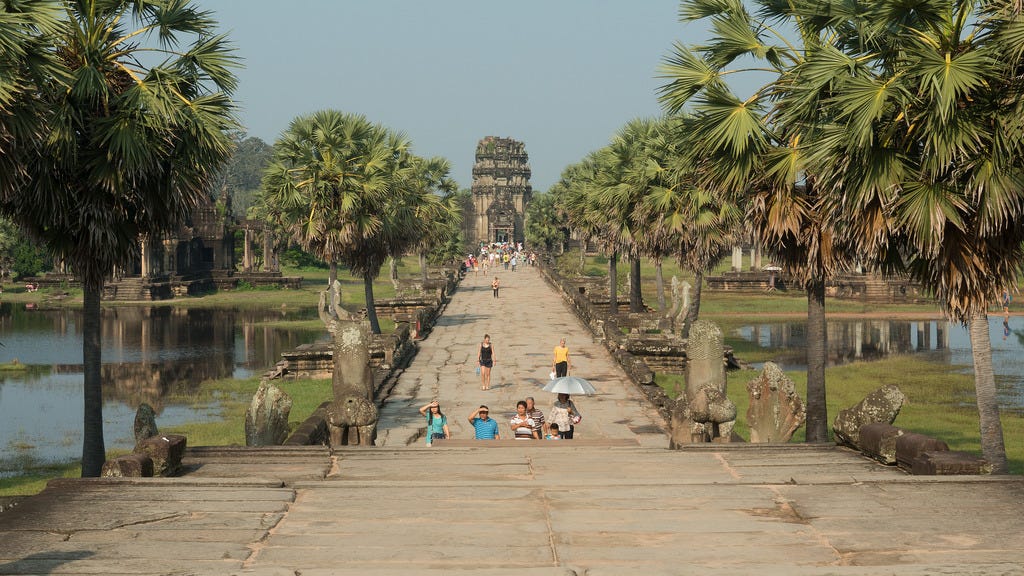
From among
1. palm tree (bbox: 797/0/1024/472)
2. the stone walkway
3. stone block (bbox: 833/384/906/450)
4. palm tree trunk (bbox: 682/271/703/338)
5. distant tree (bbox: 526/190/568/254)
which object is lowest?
the stone walkway

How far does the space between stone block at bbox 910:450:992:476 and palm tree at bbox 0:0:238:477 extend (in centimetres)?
970

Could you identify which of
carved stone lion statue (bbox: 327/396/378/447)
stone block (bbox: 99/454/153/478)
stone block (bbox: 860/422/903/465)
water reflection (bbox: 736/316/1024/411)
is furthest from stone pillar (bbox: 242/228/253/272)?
stone block (bbox: 860/422/903/465)

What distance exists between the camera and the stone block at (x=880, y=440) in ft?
35.7

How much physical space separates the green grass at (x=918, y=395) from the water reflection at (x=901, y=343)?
1081 millimetres

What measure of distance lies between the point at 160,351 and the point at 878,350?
82.1ft

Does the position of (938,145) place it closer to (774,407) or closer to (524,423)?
(774,407)

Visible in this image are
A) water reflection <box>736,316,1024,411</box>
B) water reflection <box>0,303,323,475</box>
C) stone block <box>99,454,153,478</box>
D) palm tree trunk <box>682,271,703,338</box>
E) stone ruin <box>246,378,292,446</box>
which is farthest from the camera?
water reflection <box>736,316,1024,411</box>

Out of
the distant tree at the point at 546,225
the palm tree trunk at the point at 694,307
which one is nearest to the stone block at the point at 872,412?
the palm tree trunk at the point at 694,307

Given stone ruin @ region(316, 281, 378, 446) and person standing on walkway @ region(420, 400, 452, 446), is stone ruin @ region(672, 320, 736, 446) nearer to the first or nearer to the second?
stone ruin @ region(316, 281, 378, 446)

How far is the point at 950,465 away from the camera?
1014cm

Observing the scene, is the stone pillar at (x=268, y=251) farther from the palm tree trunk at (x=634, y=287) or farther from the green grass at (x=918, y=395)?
the green grass at (x=918, y=395)

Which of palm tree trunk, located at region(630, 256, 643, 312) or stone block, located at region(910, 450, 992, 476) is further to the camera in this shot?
palm tree trunk, located at region(630, 256, 643, 312)

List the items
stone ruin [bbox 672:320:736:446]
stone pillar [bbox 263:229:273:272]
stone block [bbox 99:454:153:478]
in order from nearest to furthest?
stone block [bbox 99:454:153:478] → stone ruin [bbox 672:320:736:446] → stone pillar [bbox 263:229:273:272]

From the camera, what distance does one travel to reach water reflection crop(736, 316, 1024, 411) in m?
31.6
